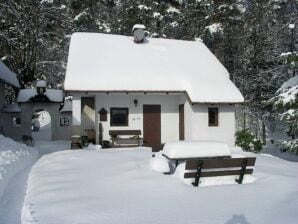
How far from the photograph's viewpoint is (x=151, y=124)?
67.1 ft

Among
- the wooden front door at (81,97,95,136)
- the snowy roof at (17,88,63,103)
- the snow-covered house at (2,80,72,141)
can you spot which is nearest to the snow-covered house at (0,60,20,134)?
the snow-covered house at (2,80,72,141)

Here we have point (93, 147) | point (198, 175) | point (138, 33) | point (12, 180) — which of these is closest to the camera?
point (198, 175)

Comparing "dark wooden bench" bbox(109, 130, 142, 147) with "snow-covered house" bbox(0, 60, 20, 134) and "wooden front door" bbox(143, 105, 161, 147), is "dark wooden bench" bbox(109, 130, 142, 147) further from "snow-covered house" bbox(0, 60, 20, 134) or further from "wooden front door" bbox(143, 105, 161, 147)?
"snow-covered house" bbox(0, 60, 20, 134)

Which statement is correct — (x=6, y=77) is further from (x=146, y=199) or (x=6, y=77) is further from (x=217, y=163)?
(x=146, y=199)

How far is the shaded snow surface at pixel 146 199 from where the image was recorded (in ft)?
22.5

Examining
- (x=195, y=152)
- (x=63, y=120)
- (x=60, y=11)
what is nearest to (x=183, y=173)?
(x=195, y=152)

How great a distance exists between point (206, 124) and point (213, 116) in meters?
0.73

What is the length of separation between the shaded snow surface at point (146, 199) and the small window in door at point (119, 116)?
8.30 metres

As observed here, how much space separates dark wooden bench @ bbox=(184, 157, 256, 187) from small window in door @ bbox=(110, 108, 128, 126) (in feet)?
34.9

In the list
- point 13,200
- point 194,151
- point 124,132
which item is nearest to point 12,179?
point 13,200

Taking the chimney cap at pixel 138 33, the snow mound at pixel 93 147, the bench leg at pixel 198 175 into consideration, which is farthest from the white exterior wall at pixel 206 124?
the bench leg at pixel 198 175

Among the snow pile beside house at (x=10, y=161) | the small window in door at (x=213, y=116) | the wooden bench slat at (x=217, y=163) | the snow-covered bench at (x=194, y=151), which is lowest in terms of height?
the snow pile beside house at (x=10, y=161)

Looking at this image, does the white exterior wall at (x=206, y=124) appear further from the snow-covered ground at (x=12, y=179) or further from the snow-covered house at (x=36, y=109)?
the snow-covered house at (x=36, y=109)

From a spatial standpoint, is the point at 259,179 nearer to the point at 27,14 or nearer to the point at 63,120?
the point at 63,120
